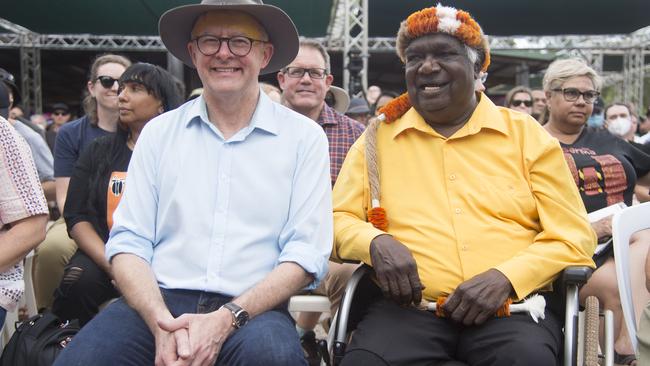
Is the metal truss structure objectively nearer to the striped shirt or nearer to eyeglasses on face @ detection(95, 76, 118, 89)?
eyeglasses on face @ detection(95, 76, 118, 89)

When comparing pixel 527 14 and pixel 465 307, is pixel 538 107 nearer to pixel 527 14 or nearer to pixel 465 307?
pixel 465 307

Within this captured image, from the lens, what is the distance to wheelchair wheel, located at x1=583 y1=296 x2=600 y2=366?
2.58 m

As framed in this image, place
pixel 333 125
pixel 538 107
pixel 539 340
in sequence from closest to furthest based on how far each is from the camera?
pixel 539 340 → pixel 333 125 → pixel 538 107

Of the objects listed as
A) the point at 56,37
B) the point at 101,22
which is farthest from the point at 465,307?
the point at 56,37

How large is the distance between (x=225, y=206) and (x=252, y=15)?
750 millimetres

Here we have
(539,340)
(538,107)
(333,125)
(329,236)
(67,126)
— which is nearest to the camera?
(539,340)

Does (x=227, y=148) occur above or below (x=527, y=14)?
below

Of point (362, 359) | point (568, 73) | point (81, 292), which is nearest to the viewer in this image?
point (362, 359)

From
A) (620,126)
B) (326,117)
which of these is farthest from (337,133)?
(620,126)

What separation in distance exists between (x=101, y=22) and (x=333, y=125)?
37.1 feet

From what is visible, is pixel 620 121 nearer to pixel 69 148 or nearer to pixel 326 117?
pixel 326 117

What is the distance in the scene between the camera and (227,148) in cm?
243

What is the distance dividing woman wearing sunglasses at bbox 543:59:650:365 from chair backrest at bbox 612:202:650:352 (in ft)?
0.81

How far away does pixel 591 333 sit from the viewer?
264 cm
